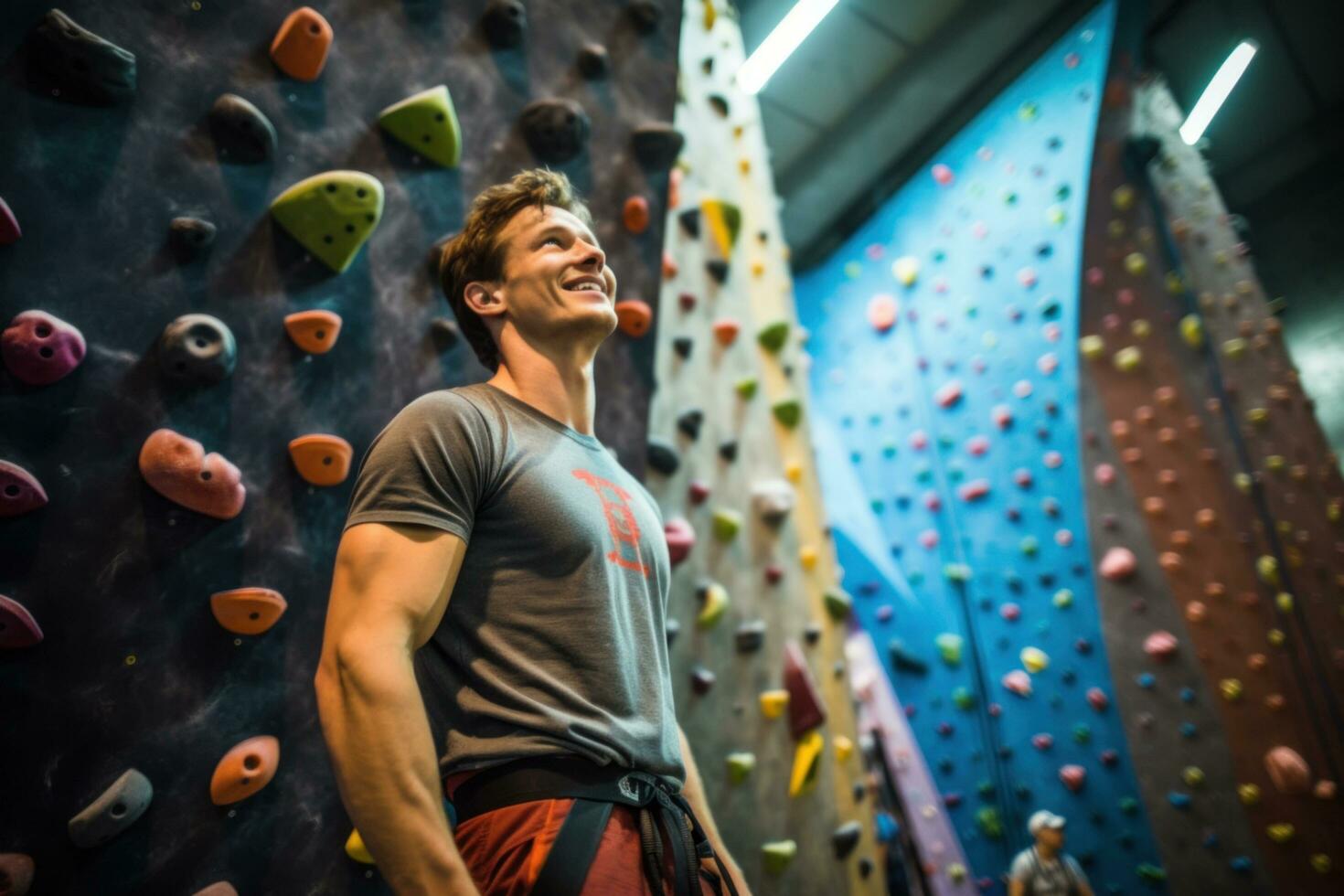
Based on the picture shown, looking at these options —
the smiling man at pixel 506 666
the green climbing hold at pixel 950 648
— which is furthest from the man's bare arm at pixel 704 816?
the green climbing hold at pixel 950 648

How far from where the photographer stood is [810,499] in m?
2.51

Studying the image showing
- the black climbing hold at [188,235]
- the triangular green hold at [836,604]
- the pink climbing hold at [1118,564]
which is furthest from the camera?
the pink climbing hold at [1118,564]

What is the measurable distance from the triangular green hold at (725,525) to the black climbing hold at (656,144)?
3.34ft

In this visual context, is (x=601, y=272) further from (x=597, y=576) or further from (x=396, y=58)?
(x=396, y=58)

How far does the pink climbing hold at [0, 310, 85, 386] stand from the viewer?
1.02 meters

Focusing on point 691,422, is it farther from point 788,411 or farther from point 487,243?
point 487,243

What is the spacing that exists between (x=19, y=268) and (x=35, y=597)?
47 cm

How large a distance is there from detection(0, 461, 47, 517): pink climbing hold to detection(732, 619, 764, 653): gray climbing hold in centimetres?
149

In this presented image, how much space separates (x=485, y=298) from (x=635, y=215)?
97 cm

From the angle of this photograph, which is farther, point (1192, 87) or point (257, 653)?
point (1192, 87)

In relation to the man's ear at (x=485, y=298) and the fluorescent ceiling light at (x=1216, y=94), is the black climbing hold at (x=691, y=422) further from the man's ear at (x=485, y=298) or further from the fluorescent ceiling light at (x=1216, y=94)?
the fluorescent ceiling light at (x=1216, y=94)

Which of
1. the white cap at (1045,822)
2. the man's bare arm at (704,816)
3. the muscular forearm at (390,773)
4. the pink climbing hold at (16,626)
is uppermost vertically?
the pink climbing hold at (16,626)

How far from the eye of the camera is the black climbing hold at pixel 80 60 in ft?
3.69

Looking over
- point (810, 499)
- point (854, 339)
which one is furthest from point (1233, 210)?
point (810, 499)
